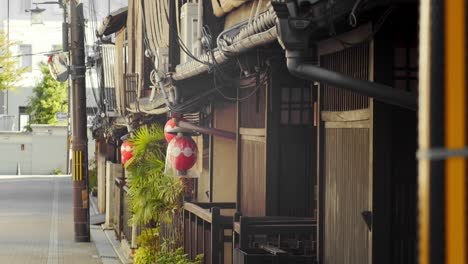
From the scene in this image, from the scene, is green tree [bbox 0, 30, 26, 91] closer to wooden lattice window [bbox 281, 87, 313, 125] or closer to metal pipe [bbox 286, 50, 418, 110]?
wooden lattice window [bbox 281, 87, 313, 125]

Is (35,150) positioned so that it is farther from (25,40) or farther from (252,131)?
(252,131)

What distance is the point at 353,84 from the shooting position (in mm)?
6254

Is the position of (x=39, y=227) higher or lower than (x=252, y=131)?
lower

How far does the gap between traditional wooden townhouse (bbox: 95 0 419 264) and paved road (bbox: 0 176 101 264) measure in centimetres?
789

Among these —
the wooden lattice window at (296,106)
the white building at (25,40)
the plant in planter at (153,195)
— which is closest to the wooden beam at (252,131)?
the wooden lattice window at (296,106)

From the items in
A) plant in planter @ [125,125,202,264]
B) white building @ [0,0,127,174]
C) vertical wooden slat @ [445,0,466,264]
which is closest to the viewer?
vertical wooden slat @ [445,0,466,264]

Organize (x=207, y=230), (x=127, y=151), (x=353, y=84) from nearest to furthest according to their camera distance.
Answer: (x=353, y=84)
(x=207, y=230)
(x=127, y=151)

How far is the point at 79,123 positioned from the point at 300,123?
19.7m

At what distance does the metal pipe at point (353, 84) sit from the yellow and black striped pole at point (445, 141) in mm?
3872

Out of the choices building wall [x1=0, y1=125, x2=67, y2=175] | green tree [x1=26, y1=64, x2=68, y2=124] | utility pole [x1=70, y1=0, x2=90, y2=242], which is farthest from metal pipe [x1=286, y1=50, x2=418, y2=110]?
green tree [x1=26, y1=64, x2=68, y2=124]

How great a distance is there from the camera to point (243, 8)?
513 inches

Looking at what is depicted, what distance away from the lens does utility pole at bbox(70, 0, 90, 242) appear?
30250 millimetres

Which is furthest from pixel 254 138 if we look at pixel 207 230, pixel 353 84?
pixel 353 84

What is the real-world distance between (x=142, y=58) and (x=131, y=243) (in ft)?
12.9
